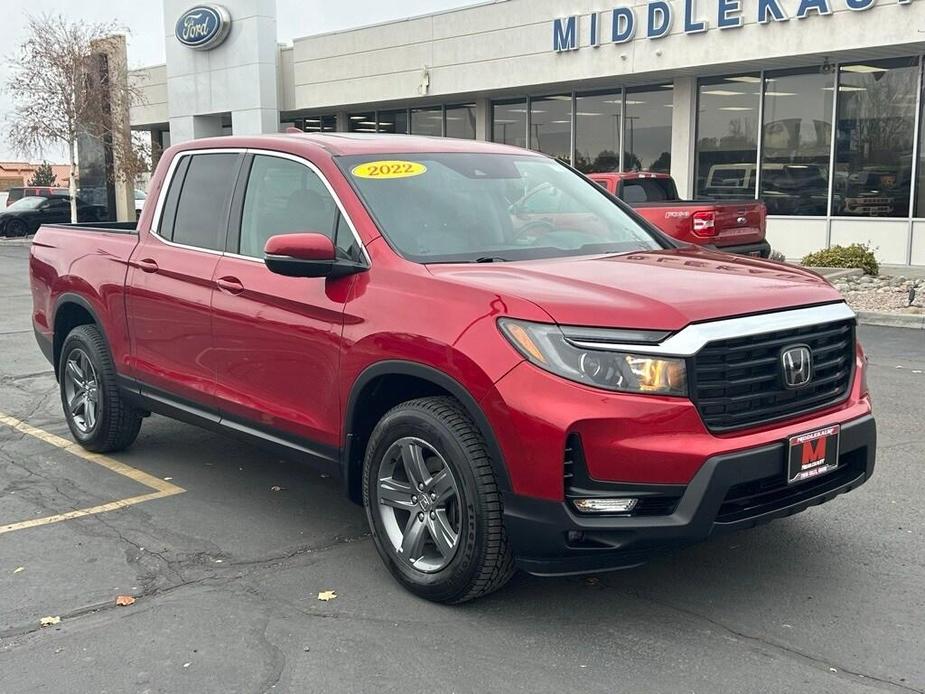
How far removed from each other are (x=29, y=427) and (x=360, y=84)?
71.6ft

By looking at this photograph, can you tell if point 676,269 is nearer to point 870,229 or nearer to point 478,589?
point 478,589

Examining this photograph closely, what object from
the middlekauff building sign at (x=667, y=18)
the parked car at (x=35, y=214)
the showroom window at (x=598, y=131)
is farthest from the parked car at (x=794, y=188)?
the parked car at (x=35, y=214)

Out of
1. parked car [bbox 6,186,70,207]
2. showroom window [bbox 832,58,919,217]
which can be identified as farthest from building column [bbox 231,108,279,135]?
showroom window [bbox 832,58,919,217]

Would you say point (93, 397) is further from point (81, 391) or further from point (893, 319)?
point (893, 319)

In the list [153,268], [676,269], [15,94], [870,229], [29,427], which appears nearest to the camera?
[676,269]

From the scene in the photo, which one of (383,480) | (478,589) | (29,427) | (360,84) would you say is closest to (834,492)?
(478,589)

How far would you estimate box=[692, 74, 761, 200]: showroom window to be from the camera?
66.2ft

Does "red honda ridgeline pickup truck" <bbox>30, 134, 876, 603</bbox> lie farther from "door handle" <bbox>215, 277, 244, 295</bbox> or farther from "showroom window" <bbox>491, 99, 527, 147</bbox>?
"showroom window" <bbox>491, 99, 527, 147</bbox>

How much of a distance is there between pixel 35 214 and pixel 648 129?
74.3 feet

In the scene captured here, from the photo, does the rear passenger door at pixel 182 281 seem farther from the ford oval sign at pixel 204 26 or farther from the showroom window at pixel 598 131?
the ford oval sign at pixel 204 26

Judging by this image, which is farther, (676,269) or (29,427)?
(29,427)

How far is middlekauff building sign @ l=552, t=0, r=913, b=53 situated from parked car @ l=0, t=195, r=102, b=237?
2041 centimetres

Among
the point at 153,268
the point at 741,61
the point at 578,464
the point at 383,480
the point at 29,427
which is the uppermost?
the point at 741,61

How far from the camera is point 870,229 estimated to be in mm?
18484
